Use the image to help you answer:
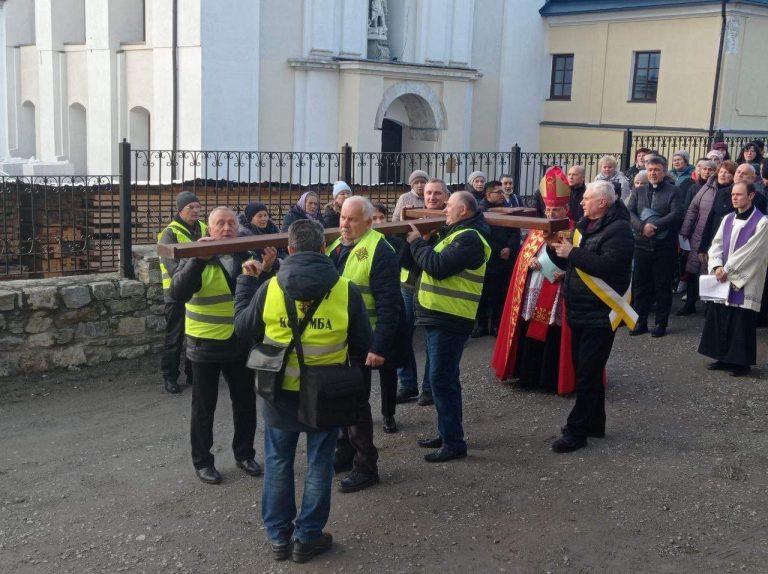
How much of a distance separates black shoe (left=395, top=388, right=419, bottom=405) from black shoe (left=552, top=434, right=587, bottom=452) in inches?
61.8

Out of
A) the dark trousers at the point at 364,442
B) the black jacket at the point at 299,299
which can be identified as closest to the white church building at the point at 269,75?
the dark trousers at the point at 364,442

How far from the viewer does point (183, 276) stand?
18.4 feet

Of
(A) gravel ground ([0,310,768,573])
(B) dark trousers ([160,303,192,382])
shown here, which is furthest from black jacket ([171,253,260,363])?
(B) dark trousers ([160,303,192,382])

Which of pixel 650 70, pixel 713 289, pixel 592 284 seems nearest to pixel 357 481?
pixel 592 284

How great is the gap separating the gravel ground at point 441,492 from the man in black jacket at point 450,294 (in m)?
0.48

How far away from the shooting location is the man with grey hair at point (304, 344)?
14.8 ft

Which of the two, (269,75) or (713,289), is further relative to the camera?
(269,75)

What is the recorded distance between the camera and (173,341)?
7.88 metres

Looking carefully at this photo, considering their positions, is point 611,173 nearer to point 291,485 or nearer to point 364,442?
point 364,442

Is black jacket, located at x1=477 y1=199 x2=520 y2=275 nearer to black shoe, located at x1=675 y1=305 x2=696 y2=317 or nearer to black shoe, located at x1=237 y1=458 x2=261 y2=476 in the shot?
black shoe, located at x1=675 y1=305 x2=696 y2=317

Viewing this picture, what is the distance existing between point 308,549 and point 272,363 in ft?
3.39

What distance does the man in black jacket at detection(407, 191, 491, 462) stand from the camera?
581 cm

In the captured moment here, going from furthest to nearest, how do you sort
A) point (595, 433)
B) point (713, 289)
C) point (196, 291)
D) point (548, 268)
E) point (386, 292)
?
point (713, 289)
point (548, 268)
point (595, 433)
point (196, 291)
point (386, 292)

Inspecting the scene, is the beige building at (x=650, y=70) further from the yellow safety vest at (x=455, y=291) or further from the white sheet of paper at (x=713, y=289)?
the yellow safety vest at (x=455, y=291)
